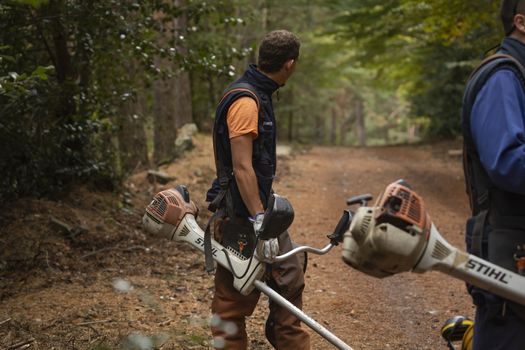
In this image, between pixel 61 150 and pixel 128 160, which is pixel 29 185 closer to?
pixel 61 150

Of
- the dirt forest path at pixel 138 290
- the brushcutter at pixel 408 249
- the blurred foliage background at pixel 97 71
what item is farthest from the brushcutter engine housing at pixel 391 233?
the dirt forest path at pixel 138 290

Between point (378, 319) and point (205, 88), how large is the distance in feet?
53.3

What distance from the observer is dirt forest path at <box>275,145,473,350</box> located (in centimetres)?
571

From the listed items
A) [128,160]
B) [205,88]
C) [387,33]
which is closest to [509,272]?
[128,160]

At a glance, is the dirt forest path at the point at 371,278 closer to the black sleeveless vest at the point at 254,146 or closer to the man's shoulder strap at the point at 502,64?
the black sleeveless vest at the point at 254,146

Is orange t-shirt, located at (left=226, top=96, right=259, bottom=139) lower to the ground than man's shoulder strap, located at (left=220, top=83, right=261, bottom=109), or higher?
lower

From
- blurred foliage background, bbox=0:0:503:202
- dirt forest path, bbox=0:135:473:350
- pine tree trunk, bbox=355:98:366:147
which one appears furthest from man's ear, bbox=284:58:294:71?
pine tree trunk, bbox=355:98:366:147

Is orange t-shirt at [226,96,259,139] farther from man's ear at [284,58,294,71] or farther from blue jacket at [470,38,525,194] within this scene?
blue jacket at [470,38,525,194]

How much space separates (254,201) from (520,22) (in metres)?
1.77

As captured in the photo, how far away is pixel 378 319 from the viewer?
600cm

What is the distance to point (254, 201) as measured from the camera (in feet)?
12.4

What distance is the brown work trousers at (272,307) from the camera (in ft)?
12.9

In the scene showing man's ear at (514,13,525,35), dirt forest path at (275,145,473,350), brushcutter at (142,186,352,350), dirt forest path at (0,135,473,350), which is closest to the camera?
man's ear at (514,13,525,35)

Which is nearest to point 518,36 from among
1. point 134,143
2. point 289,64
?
point 289,64
